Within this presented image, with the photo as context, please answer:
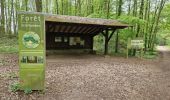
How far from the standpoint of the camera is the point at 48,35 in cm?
1669

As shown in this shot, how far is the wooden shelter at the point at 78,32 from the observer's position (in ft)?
48.5

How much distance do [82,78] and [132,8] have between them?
1691cm

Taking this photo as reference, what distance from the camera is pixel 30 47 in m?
6.13

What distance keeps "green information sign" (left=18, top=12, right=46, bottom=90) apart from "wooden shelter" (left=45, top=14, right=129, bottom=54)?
7901mm

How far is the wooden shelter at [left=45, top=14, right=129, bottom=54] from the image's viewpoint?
14.8m

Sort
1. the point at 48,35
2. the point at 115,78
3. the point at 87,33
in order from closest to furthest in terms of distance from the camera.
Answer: the point at 115,78 < the point at 48,35 < the point at 87,33

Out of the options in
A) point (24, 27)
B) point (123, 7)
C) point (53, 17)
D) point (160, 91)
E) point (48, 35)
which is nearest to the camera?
point (24, 27)

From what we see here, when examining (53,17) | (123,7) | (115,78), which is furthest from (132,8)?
(115,78)

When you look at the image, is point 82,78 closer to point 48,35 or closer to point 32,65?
point 32,65

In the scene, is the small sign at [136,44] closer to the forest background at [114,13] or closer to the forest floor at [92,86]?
the forest background at [114,13]

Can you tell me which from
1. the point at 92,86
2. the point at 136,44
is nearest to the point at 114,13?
the point at 136,44

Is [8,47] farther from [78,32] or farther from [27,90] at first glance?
[27,90]

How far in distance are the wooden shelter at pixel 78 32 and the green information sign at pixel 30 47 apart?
7.90 m

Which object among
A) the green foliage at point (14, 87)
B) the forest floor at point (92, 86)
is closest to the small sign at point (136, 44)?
the forest floor at point (92, 86)
